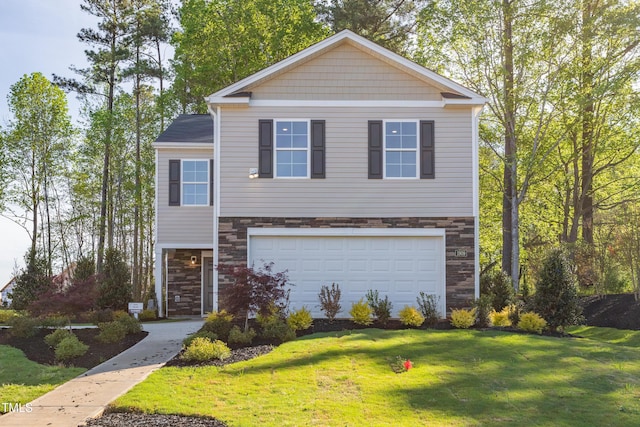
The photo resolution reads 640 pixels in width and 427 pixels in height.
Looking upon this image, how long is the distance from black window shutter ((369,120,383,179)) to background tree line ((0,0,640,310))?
7.19 m

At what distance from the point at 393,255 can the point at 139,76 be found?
18.9m

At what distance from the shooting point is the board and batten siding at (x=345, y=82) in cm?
1556

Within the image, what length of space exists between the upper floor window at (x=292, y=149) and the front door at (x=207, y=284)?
508 cm

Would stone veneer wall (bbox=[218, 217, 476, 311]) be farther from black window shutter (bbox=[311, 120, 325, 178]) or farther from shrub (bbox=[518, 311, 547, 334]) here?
shrub (bbox=[518, 311, 547, 334])

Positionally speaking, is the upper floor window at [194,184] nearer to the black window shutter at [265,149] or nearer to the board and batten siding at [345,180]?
the board and batten siding at [345,180]

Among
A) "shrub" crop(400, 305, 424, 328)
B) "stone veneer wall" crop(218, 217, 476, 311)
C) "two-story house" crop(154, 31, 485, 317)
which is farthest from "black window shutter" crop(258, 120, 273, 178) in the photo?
"shrub" crop(400, 305, 424, 328)

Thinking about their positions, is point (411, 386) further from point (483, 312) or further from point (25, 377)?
point (483, 312)

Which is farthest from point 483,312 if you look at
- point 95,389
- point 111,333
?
point 95,389

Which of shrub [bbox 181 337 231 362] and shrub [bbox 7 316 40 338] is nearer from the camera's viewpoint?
shrub [bbox 181 337 231 362]

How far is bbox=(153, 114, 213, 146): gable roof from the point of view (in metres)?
18.1

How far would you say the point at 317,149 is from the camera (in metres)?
15.5

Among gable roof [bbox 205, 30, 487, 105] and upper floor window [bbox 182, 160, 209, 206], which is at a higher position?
gable roof [bbox 205, 30, 487, 105]

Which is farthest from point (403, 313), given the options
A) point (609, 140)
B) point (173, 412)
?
point (609, 140)

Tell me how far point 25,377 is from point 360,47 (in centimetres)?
1081
